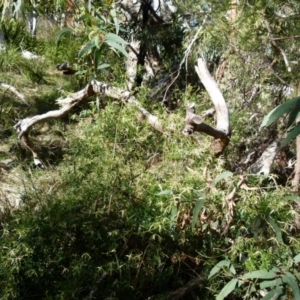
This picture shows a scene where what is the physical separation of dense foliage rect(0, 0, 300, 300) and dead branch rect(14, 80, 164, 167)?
6 cm

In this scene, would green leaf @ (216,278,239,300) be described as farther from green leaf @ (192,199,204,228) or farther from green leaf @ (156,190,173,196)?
green leaf @ (156,190,173,196)

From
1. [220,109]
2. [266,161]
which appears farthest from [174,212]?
[266,161]

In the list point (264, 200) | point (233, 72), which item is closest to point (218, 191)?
point (264, 200)

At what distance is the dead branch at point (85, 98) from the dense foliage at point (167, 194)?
6cm

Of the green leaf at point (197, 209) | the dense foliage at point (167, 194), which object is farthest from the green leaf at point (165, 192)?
the green leaf at point (197, 209)

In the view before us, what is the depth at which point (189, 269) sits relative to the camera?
10.2 feet

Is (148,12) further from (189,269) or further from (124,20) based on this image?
(189,269)

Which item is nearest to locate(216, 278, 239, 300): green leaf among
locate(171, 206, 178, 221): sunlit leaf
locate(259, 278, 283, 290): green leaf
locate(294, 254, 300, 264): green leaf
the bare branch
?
locate(259, 278, 283, 290): green leaf

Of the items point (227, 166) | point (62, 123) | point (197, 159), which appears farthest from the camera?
point (62, 123)

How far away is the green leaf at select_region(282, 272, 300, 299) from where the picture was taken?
2.43 m

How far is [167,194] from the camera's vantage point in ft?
9.75

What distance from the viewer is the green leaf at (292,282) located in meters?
2.43

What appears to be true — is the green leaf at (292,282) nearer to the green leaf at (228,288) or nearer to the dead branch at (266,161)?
the green leaf at (228,288)

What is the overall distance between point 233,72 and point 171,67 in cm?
81
